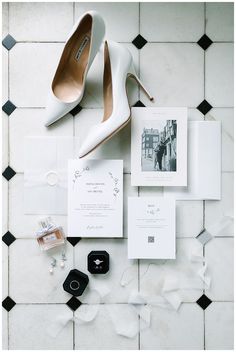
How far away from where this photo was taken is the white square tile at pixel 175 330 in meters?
0.99

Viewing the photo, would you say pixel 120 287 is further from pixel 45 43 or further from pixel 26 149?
pixel 45 43

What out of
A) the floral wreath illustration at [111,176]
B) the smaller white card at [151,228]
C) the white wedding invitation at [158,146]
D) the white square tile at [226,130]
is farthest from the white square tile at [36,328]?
the white square tile at [226,130]

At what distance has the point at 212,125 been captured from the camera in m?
0.98

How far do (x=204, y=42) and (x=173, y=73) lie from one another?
0.16 metres

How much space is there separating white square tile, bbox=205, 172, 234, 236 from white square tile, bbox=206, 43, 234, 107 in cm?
26

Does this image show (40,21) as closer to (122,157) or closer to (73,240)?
(122,157)

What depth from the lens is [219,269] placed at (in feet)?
3.26

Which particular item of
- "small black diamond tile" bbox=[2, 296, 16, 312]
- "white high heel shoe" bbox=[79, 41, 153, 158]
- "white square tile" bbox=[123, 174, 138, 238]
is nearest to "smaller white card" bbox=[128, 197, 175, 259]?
"white square tile" bbox=[123, 174, 138, 238]

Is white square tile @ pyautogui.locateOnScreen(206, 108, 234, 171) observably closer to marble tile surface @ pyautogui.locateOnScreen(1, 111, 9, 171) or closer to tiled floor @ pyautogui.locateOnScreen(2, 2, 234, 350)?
tiled floor @ pyautogui.locateOnScreen(2, 2, 234, 350)

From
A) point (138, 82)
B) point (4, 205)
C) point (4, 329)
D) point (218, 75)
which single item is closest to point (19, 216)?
point (4, 205)

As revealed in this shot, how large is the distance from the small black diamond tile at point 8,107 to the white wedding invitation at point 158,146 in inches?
16.8

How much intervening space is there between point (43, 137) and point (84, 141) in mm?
162

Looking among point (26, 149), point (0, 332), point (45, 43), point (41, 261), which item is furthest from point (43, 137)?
point (0, 332)

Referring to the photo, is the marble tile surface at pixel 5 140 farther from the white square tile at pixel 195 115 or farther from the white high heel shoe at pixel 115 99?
the white square tile at pixel 195 115
